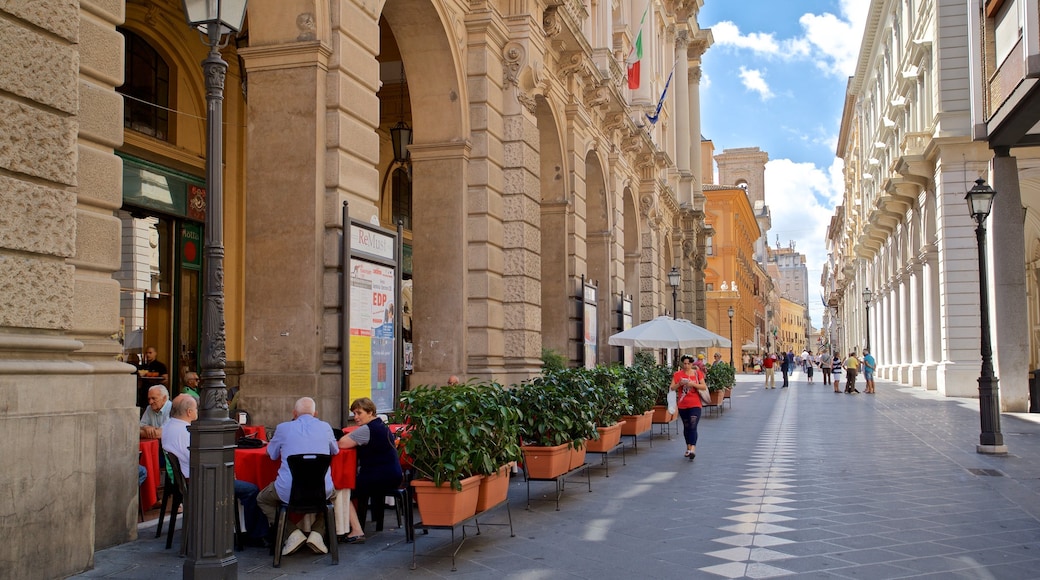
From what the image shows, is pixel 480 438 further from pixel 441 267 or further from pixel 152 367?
pixel 152 367

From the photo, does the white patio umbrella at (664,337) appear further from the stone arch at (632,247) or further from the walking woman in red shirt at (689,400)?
the stone arch at (632,247)

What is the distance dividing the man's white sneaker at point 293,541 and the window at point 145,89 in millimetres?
9326

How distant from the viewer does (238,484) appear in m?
7.97

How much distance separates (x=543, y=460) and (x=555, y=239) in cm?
1079

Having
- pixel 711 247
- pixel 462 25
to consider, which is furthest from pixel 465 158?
pixel 711 247

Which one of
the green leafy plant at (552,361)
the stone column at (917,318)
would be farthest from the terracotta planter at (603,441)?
the stone column at (917,318)

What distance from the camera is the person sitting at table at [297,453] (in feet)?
24.7

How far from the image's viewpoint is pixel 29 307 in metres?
6.38

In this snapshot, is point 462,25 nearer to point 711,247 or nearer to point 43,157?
point 43,157

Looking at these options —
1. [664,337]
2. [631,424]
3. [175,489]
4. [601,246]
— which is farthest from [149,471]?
[601,246]

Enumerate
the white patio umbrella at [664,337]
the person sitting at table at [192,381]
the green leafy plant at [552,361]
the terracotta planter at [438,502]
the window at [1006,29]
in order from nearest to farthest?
the terracotta planter at [438,502] < the person sitting at table at [192,381] < the green leafy plant at [552,361] < the window at [1006,29] < the white patio umbrella at [664,337]

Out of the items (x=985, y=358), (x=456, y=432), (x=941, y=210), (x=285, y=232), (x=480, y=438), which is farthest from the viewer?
(x=941, y=210)

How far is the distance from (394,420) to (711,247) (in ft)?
231

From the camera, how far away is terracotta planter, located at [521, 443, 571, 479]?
10227 millimetres
